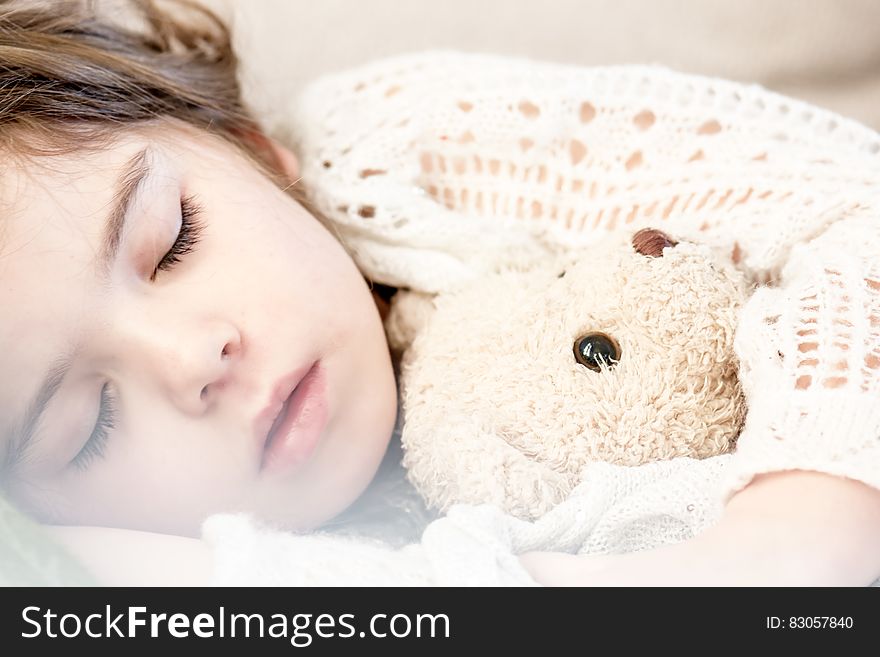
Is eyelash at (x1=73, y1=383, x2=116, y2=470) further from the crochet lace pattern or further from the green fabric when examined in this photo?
the crochet lace pattern

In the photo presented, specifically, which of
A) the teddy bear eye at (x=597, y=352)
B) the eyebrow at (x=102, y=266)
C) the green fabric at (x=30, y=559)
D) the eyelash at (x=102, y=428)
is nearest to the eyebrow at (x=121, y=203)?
the eyebrow at (x=102, y=266)

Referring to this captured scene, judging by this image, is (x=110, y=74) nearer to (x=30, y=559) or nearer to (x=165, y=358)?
(x=165, y=358)

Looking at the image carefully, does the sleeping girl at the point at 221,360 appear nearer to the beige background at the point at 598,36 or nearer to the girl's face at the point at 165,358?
the girl's face at the point at 165,358

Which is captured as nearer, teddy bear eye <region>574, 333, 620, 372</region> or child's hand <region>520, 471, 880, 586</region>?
child's hand <region>520, 471, 880, 586</region>

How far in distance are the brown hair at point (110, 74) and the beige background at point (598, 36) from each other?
101mm

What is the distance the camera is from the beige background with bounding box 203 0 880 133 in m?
1.04

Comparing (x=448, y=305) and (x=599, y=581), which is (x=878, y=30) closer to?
(x=448, y=305)

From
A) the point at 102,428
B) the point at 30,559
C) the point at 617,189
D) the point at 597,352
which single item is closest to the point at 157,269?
the point at 102,428

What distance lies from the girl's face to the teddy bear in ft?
0.31

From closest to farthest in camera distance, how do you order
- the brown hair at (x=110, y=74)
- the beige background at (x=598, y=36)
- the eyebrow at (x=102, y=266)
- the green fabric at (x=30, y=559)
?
the green fabric at (x=30, y=559), the eyebrow at (x=102, y=266), the brown hair at (x=110, y=74), the beige background at (x=598, y=36)

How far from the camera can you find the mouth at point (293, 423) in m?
0.73

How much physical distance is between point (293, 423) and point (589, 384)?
0.85ft

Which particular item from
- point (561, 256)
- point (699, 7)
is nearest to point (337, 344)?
point (561, 256)

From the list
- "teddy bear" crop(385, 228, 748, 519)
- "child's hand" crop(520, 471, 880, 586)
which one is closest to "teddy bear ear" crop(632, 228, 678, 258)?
"teddy bear" crop(385, 228, 748, 519)
